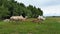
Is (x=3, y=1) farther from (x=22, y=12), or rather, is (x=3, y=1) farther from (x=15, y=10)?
(x=22, y=12)

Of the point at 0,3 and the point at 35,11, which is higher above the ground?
the point at 0,3

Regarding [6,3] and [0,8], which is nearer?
[0,8]

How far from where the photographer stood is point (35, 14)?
146625 millimetres

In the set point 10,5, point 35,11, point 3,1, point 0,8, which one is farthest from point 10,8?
point 35,11

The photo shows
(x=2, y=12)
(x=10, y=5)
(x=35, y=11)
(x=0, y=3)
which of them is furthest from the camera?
(x=35, y=11)

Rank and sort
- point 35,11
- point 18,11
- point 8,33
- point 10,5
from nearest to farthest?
point 8,33, point 10,5, point 18,11, point 35,11

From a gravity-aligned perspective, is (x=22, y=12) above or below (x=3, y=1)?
below

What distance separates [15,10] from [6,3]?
717 centimetres

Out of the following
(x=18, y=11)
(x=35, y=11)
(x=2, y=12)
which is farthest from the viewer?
(x=35, y=11)

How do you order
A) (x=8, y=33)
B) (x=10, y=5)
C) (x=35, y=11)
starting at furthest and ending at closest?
(x=35, y=11) → (x=10, y=5) → (x=8, y=33)

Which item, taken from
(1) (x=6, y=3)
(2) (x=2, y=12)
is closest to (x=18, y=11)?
(1) (x=6, y=3)

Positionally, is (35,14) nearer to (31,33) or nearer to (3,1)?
(3,1)

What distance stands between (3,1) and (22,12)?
1960 cm

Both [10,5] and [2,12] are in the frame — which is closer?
[2,12]
